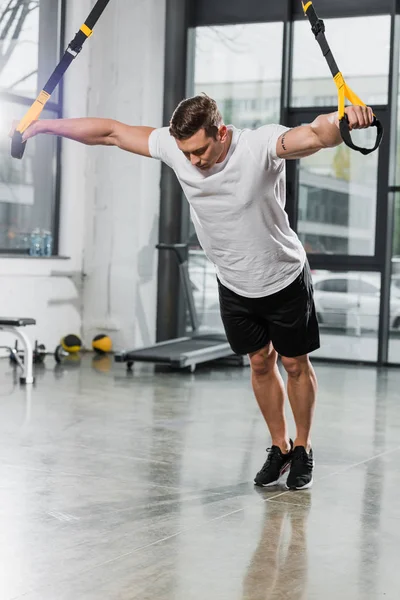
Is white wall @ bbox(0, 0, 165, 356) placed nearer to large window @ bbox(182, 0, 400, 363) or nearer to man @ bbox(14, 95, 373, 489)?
large window @ bbox(182, 0, 400, 363)

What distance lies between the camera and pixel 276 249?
10.7 ft

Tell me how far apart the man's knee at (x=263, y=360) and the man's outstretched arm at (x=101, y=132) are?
0.87 meters

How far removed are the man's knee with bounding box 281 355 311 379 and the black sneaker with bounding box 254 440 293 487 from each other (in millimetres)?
315

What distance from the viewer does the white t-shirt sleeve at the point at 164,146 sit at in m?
3.20

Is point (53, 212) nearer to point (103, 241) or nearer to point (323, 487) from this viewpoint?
point (103, 241)

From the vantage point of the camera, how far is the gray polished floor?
247 cm

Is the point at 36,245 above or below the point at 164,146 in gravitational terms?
below

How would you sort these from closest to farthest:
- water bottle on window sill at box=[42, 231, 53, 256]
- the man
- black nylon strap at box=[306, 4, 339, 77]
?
black nylon strap at box=[306, 4, 339, 77], the man, water bottle on window sill at box=[42, 231, 53, 256]

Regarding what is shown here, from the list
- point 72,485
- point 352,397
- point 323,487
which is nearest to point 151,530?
point 72,485

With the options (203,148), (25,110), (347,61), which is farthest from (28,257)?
(203,148)

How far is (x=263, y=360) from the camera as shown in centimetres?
355

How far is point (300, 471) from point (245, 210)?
1067 mm

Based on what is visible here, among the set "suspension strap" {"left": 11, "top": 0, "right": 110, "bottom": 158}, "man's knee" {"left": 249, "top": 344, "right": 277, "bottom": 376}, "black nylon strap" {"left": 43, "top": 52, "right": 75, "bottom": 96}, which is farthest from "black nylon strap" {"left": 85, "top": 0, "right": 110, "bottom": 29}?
"man's knee" {"left": 249, "top": 344, "right": 277, "bottom": 376}

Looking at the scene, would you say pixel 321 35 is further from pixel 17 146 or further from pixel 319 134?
pixel 17 146
